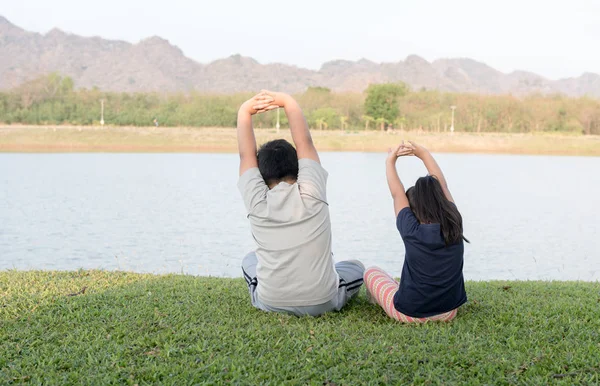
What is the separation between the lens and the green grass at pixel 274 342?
261 centimetres

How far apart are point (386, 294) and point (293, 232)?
629 millimetres

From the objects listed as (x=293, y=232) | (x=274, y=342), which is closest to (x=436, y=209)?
(x=293, y=232)

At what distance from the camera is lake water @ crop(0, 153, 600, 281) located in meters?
8.06

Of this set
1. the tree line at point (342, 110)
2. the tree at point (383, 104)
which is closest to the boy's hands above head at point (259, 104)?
the tree line at point (342, 110)

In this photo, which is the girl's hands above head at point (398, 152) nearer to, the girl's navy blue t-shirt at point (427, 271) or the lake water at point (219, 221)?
the girl's navy blue t-shirt at point (427, 271)

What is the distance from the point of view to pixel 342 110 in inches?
2564

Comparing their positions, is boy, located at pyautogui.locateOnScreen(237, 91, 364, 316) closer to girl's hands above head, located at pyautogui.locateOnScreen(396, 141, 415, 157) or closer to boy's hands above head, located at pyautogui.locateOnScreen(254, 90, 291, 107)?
boy's hands above head, located at pyautogui.locateOnScreen(254, 90, 291, 107)

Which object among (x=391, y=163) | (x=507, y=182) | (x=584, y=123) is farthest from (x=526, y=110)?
(x=391, y=163)

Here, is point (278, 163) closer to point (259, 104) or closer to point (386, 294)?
point (259, 104)

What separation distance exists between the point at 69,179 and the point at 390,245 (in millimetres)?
11790

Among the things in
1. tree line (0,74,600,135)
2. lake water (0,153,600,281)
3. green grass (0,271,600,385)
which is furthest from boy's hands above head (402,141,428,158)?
tree line (0,74,600,135)

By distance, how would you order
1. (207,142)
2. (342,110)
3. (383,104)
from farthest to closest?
1. (342,110)
2. (383,104)
3. (207,142)

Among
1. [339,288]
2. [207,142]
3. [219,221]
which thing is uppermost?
[339,288]

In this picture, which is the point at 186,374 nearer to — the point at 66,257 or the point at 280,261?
the point at 280,261
